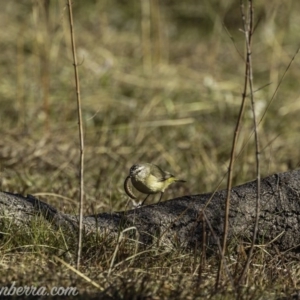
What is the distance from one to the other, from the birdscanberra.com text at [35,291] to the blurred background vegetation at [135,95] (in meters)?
1.93

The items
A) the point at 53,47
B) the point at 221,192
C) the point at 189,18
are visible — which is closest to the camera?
the point at 221,192

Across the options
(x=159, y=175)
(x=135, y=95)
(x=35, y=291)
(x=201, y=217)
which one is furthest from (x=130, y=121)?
(x=35, y=291)

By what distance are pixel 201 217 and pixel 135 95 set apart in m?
5.76

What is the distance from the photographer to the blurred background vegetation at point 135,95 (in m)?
7.61

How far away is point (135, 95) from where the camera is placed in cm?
981

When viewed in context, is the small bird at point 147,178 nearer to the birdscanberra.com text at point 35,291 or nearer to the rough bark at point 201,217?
the rough bark at point 201,217

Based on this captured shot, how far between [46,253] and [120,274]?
0.46 metres

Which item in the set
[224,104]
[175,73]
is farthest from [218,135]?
[175,73]

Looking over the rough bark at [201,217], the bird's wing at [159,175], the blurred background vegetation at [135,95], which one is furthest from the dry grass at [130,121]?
the bird's wing at [159,175]

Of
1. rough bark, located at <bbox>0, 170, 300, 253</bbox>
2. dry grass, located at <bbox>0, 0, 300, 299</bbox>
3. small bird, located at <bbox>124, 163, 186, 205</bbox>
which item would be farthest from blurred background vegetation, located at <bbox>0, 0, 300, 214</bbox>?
rough bark, located at <bbox>0, 170, 300, 253</bbox>

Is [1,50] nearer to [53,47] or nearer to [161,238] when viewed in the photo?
[53,47]

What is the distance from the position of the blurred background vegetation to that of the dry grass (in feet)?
0.06

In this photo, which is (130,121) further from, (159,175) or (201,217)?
(201,217)

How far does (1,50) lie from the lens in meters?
10.5
